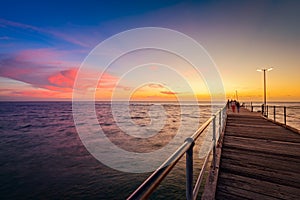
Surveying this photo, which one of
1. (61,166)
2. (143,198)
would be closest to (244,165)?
(143,198)

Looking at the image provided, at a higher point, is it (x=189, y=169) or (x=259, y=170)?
(x=189, y=169)

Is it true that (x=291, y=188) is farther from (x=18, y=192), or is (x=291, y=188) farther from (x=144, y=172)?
(x=18, y=192)

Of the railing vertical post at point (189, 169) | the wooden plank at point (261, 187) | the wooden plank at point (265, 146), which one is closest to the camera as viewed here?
the railing vertical post at point (189, 169)

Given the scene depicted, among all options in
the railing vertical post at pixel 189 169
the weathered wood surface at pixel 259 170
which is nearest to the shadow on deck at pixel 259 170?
the weathered wood surface at pixel 259 170

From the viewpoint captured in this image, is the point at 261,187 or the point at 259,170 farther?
the point at 259,170

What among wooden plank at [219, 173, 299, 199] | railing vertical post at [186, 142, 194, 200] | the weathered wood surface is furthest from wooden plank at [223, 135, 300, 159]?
railing vertical post at [186, 142, 194, 200]

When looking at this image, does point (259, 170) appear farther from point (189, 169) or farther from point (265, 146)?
point (189, 169)

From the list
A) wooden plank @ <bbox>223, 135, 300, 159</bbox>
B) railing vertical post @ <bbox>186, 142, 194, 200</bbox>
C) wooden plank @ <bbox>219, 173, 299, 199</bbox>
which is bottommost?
wooden plank @ <bbox>219, 173, 299, 199</bbox>

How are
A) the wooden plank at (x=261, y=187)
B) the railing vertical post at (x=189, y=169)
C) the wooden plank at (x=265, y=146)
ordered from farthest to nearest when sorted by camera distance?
the wooden plank at (x=265, y=146) → the wooden plank at (x=261, y=187) → the railing vertical post at (x=189, y=169)

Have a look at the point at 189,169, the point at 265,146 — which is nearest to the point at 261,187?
the point at 189,169

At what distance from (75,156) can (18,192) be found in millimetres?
4656

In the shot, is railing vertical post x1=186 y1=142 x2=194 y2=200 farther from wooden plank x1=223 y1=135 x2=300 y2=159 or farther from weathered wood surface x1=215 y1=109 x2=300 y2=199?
wooden plank x1=223 y1=135 x2=300 y2=159

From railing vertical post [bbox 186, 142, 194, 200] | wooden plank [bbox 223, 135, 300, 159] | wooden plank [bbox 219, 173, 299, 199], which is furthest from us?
wooden plank [bbox 223, 135, 300, 159]

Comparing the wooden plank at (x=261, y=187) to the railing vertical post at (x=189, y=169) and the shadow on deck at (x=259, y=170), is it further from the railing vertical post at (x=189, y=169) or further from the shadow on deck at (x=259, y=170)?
the railing vertical post at (x=189, y=169)
